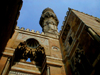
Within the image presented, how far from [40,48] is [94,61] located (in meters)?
4.88

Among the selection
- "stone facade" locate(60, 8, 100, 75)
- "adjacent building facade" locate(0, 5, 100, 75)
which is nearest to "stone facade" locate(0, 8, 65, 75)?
"adjacent building facade" locate(0, 5, 100, 75)

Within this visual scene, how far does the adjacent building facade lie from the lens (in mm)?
5780

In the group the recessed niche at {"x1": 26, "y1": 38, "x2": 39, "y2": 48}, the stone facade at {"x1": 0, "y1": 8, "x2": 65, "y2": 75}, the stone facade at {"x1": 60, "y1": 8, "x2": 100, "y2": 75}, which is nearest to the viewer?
the stone facade at {"x1": 60, "y1": 8, "x2": 100, "y2": 75}

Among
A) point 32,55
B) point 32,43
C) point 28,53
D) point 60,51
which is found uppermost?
point 32,43

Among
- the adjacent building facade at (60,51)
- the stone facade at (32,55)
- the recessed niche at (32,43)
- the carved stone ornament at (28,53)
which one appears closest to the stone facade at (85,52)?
the adjacent building facade at (60,51)

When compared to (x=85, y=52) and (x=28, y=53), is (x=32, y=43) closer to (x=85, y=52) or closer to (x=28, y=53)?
(x=28, y=53)

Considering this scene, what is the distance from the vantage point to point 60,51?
9.53 meters

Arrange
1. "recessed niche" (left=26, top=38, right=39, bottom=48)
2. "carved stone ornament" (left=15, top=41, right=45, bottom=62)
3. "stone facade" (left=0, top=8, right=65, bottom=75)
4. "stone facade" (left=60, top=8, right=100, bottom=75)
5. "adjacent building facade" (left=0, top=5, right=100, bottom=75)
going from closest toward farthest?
"stone facade" (left=60, top=8, right=100, bottom=75), "adjacent building facade" (left=0, top=5, right=100, bottom=75), "stone facade" (left=0, top=8, right=65, bottom=75), "carved stone ornament" (left=15, top=41, right=45, bottom=62), "recessed niche" (left=26, top=38, right=39, bottom=48)

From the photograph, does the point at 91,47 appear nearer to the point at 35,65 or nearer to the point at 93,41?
the point at 93,41

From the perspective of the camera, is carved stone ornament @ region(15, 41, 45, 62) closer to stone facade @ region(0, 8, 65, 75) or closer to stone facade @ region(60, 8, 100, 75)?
stone facade @ region(0, 8, 65, 75)

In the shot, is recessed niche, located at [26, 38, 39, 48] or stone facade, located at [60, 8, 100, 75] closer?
stone facade, located at [60, 8, 100, 75]

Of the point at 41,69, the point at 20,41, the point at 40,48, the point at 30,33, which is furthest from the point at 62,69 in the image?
the point at 30,33

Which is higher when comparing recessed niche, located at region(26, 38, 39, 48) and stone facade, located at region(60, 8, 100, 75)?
recessed niche, located at region(26, 38, 39, 48)

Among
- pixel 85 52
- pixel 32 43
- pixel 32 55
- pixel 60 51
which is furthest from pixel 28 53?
pixel 85 52
